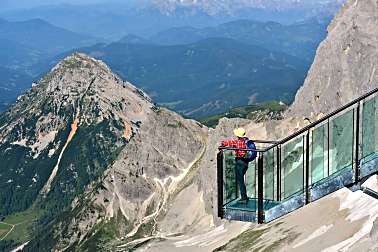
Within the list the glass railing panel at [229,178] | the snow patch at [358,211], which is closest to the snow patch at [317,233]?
the snow patch at [358,211]

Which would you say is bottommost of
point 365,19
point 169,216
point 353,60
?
point 169,216

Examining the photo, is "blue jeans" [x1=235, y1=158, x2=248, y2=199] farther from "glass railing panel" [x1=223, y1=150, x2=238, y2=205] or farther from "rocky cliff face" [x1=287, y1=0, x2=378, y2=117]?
"rocky cliff face" [x1=287, y1=0, x2=378, y2=117]

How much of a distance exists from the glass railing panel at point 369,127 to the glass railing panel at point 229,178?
5530 millimetres

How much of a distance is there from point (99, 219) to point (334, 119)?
14803cm

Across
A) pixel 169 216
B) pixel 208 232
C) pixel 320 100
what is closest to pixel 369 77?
pixel 320 100

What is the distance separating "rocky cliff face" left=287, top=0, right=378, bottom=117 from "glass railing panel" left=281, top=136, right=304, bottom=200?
3715cm

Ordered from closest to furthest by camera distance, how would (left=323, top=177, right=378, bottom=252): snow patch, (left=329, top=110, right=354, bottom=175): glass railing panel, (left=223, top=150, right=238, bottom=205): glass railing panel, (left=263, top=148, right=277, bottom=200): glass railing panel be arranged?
(left=329, top=110, right=354, bottom=175): glass railing panel → (left=223, top=150, right=238, bottom=205): glass railing panel → (left=263, top=148, right=277, bottom=200): glass railing panel → (left=323, top=177, right=378, bottom=252): snow patch

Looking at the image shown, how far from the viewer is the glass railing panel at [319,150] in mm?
28862

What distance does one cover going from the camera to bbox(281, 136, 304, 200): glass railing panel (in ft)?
96.6

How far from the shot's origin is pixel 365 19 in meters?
72.2

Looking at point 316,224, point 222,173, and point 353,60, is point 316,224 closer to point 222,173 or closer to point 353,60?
point 222,173

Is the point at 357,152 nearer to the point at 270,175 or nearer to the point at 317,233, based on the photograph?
the point at 270,175

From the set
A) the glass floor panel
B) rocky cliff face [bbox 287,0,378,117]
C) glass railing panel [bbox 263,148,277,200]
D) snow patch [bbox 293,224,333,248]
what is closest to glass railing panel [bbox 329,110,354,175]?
glass railing panel [bbox 263,148,277,200]

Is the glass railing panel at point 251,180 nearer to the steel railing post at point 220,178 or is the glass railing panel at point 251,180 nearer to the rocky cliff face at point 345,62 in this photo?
the steel railing post at point 220,178
